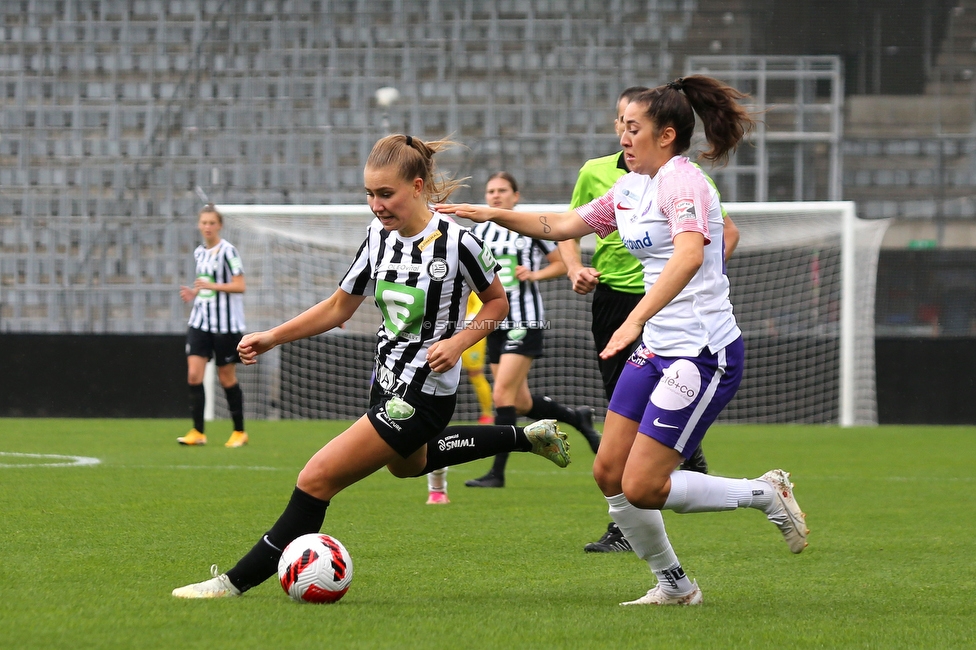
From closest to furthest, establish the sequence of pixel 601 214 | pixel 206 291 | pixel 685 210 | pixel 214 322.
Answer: pixel 685 210, pixel 601 214, pixel 214 322, pixel 206 291

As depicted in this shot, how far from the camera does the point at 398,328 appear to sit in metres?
3.62

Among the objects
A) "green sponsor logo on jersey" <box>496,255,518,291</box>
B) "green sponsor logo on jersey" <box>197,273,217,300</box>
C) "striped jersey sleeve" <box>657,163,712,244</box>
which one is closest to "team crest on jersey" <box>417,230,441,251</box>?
"striped jersey sleeve" <box>657,163,712,244</box>

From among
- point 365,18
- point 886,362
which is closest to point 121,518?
point 886,362

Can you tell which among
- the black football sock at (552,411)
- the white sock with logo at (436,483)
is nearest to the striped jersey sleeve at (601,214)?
the white sock with logo at (436,483)

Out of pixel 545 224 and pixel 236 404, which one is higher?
pixel 545 224

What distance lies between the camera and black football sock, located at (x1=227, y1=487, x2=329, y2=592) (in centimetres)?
351

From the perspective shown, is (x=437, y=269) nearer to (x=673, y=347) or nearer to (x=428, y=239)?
(x=428, y=239)

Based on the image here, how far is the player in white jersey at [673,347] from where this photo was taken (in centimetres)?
344

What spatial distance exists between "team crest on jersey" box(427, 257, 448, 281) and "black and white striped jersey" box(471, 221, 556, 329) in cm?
351

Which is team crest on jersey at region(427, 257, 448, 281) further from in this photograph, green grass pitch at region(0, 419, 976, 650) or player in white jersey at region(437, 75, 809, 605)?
green grass pitch at region(0, 419, 976, 650)

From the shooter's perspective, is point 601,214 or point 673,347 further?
point 601,214

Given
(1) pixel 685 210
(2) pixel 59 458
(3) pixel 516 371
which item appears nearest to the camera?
(1) pixel 685 210

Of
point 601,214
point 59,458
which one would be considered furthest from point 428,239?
point 59,458

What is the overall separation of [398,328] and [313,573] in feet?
2.55
